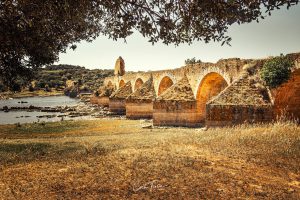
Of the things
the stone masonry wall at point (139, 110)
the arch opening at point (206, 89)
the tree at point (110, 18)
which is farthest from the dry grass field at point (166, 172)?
the stone masonry wall at point (139, 110)

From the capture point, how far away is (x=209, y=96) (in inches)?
701

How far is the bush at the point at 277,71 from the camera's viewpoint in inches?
412

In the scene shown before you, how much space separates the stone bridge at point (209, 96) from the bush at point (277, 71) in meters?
0.29

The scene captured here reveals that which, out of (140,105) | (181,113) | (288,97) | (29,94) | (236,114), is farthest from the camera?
(29,94)

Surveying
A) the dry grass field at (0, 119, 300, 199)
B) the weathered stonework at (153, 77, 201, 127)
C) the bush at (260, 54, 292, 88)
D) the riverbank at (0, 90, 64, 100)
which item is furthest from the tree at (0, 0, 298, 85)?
the riverbank at (0, 90, 64, 100)

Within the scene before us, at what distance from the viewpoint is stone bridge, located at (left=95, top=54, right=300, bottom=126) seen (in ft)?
36.9

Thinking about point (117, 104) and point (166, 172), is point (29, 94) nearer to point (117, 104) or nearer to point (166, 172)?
point (117, 104)

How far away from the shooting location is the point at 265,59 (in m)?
11.7

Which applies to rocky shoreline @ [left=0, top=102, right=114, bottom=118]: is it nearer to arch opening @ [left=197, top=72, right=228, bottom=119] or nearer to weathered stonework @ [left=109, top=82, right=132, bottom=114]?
weathered stonework @ [left=109, top=82, right=132, bottom=114]

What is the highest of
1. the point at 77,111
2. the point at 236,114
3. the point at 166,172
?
the point at 236,114

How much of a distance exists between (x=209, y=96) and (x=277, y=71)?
7.30m

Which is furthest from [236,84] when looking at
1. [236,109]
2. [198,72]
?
[198,72]

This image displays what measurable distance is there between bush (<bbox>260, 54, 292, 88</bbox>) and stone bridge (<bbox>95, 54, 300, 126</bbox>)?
29 cm

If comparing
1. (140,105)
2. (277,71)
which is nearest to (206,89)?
(277,71)
